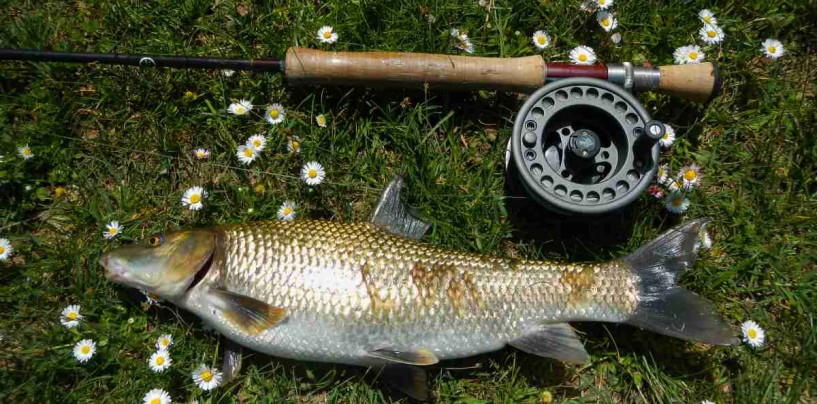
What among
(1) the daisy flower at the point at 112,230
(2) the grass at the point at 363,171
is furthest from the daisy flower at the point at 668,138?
(1) the daisy flower at the point at 112,230

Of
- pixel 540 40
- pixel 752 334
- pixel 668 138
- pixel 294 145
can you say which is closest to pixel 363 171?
pixel 294 145

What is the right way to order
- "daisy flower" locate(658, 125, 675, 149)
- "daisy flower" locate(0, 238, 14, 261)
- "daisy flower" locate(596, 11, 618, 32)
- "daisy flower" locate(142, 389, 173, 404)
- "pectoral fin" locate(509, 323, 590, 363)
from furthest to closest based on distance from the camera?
"daisy flower" locate(596, 11, 618, 32) < "daisy flower" locate(658, 125, 675, 149) < "daisy flower" locate(0, 238, 14, 261) < "daisy flower" locate(142, 389, 173, 404) < "pectoral fin" locate(509, 323, 590, 363)

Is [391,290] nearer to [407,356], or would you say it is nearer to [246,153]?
[407,356]

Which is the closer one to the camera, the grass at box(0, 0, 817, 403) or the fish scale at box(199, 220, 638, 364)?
the fish scale at box(199, 220, 638, 364)

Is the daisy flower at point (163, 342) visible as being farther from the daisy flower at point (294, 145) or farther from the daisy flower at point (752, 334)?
the daisy flower at point (752, 334)

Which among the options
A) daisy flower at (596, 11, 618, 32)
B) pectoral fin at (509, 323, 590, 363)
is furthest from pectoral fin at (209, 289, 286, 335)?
daisy flower at (596, 11, 618, 32)

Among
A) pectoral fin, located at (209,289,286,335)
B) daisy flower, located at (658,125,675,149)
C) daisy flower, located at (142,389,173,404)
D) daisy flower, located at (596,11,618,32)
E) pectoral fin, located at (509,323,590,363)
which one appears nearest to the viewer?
pectoral fin, located at (209,289,286,335)

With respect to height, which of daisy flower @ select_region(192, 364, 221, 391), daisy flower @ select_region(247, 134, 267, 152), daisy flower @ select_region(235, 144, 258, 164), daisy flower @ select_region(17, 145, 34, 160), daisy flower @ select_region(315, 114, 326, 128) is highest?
daisy flower @ select_region(315, 114, 326, 128)

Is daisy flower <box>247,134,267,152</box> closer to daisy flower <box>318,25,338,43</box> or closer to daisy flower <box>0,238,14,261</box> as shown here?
daisy flower <box>318,25,338,43</box>
